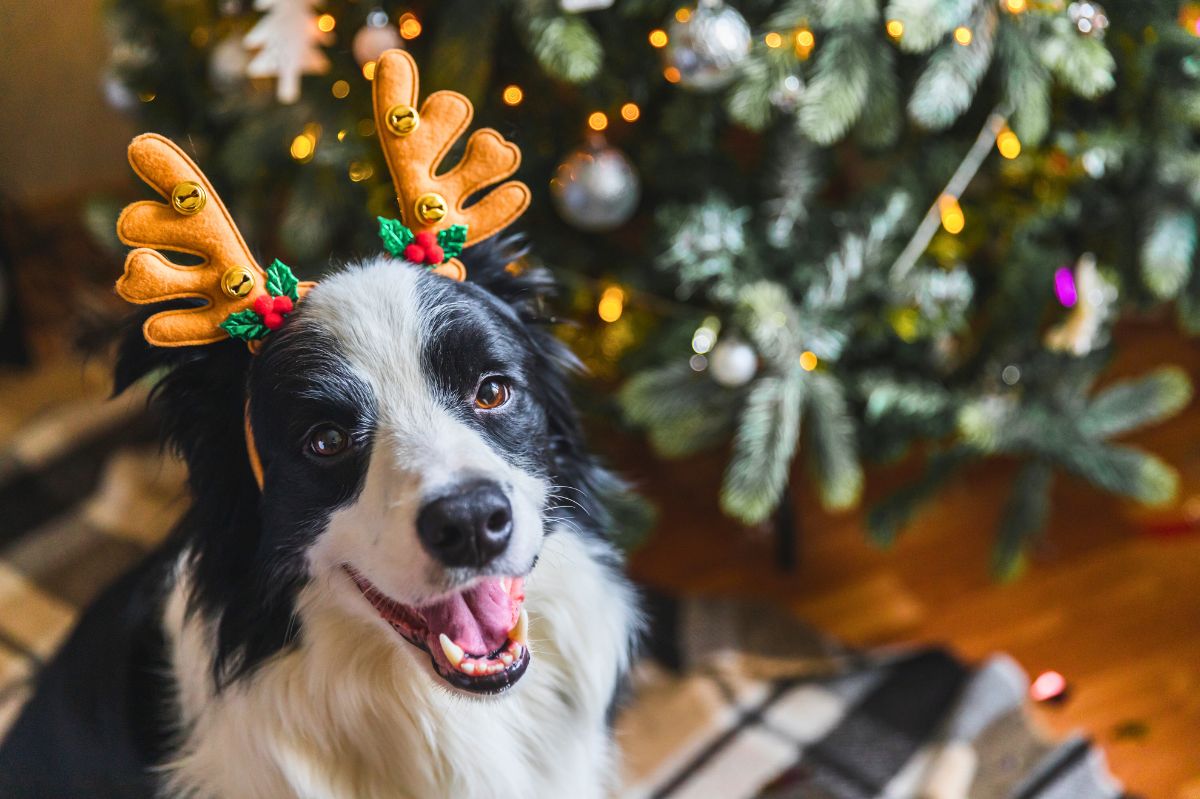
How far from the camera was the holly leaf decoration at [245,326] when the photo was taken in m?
1.09

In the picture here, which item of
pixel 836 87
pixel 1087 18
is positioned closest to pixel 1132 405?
pixel 1087 18

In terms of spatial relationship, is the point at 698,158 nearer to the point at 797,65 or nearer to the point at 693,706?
the point at 797,65

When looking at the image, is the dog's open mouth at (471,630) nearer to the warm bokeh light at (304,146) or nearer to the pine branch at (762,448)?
the pine branch at (762,448)

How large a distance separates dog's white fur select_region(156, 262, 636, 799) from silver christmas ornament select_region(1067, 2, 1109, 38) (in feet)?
3.36

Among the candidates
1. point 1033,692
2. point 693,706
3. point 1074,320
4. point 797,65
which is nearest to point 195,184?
point 797,65

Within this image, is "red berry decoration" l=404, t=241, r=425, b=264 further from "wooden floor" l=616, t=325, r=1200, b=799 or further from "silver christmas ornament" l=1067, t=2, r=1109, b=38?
"wooden floor" l=616, t=325, r=1200, b=799

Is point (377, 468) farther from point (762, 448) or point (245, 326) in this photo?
point (762, 448)

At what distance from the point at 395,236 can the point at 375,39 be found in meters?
0.58

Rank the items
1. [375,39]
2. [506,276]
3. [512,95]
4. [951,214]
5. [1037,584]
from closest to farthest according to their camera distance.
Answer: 1. [506,276]
2. [375,39]
3. [512,95]
4. [951,214]
5. [1037,584]

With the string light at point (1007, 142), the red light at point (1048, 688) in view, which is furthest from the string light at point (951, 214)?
the red light at point (1048, 688)

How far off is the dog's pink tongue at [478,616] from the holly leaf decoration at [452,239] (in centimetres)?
36

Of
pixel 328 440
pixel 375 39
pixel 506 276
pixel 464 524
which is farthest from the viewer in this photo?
pixel 375 39

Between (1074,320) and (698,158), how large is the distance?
2.27 feet

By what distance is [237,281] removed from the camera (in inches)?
42.1
